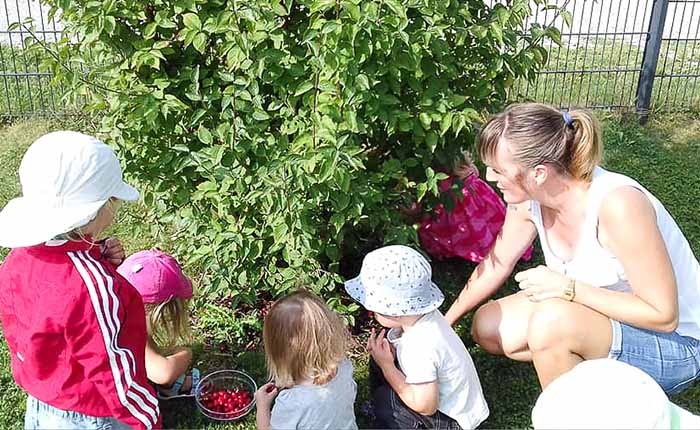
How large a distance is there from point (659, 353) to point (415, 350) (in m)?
0.89

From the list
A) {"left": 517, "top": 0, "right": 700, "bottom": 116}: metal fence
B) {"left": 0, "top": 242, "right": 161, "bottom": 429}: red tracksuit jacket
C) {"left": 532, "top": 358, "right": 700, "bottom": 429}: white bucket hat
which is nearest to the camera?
{"left": 532, "top": 358, "right": 700, "bottom": 429}: white bucket hat

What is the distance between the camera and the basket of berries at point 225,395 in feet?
11.3

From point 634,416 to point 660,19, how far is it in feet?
15.5

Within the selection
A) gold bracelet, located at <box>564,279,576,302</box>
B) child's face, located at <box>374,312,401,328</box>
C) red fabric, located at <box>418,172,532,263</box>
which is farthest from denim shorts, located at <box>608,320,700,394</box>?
red fabric, located at <box>418,172,532,263</box>

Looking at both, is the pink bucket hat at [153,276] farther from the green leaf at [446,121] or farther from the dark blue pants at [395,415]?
the green leaf at [446,121]

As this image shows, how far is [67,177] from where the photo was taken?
2.65m

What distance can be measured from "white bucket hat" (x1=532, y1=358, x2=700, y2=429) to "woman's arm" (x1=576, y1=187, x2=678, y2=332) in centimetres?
104

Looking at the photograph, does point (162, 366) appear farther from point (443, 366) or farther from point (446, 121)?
point (446, 121)

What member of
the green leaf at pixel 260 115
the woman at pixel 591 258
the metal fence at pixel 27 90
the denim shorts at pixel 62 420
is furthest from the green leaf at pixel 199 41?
the metal fence at pixel 27 90

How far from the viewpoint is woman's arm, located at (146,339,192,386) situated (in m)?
3.40

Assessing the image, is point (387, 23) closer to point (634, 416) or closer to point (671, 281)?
point (671, 281)

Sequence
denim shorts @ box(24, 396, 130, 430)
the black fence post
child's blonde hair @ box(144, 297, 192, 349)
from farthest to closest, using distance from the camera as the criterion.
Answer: the black fence post → child's blonde hair @ box(144, 297, 192, 349) → denim shorts @ box(24, 396, 130, 430)

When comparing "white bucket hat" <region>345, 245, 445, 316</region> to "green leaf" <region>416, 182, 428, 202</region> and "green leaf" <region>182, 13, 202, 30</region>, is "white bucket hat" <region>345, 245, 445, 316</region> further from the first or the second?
"green leaf" <region>182, 13, 202, 30</region>

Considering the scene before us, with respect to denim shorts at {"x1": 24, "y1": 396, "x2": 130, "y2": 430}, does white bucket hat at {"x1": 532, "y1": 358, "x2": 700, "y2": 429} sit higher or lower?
higher
